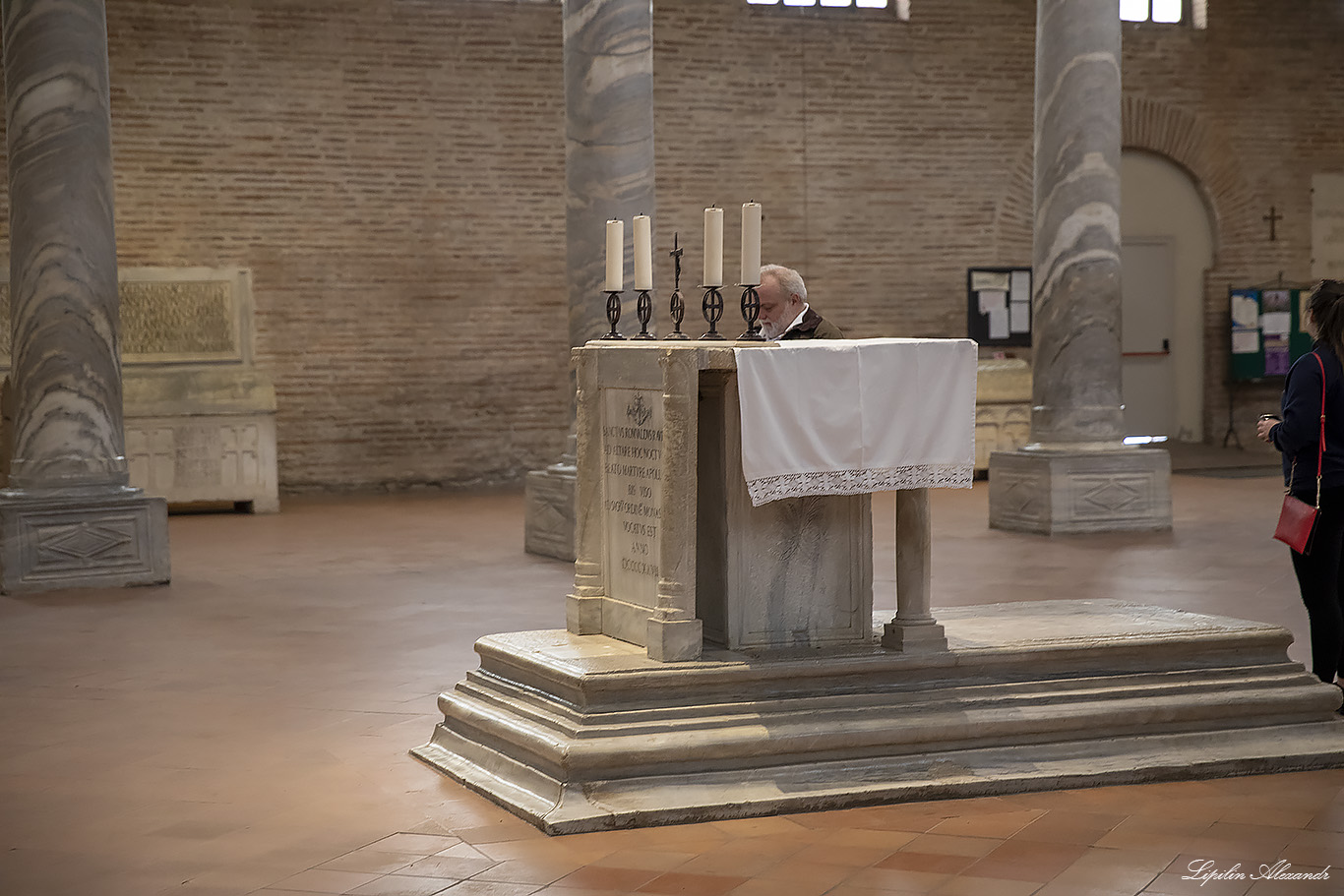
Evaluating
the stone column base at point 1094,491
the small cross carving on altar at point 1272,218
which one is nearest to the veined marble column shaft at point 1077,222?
the stone column base at point 1094,491

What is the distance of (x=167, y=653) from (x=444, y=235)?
25.9 feet

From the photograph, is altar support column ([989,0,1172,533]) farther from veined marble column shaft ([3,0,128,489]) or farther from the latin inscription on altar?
veined marble column shaft ([3,0,128,489])

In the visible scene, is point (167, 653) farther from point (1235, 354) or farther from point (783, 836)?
point (1235, 354)

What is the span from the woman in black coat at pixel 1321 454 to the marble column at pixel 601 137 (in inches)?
173

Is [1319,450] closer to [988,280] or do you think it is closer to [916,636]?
[916,636]

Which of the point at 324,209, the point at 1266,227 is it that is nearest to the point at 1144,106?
the point at 1266,227

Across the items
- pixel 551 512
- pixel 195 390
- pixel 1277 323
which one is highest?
pixel 1277 323

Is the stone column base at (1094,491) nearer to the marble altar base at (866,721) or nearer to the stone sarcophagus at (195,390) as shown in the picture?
the marble altar base at (866,721)

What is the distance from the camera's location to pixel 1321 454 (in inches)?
207

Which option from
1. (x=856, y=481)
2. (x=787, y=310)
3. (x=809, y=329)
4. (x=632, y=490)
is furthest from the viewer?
(x=787, y=310)

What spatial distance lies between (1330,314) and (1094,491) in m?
5.05

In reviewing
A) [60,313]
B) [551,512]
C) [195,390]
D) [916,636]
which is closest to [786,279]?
[916,636]

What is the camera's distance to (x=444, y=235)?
46.1ft

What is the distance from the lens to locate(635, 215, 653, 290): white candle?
4879 millimetres
